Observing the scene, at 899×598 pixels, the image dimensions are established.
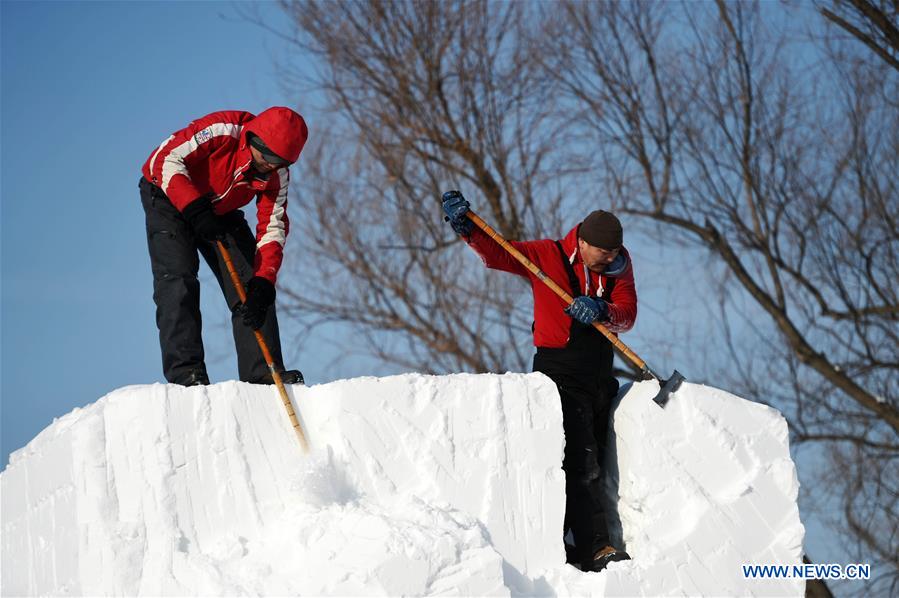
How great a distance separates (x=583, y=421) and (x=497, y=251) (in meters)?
0.83

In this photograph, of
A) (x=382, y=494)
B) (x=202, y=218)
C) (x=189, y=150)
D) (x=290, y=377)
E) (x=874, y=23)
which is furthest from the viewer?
(x=874, y=23)

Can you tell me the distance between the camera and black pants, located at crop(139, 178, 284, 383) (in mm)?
4223

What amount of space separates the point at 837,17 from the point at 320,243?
18.5 ft

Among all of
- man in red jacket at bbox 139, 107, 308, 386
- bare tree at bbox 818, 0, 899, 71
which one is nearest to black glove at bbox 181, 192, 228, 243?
man in red jacket at bbox 139, 107, 308, 386

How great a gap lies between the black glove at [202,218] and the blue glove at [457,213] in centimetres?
96

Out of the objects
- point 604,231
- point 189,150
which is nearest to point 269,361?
point 189,150

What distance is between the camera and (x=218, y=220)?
4512 mm

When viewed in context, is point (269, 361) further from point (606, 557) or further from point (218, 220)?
point (606, 557)

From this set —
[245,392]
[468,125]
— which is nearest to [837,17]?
[468,125]

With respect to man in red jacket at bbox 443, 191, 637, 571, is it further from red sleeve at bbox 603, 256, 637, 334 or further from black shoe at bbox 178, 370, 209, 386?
black shoe at bbox 178, 370, 209, 386

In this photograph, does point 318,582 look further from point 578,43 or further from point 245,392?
point 578,43

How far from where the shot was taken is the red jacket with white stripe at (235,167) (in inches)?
Answer: 169

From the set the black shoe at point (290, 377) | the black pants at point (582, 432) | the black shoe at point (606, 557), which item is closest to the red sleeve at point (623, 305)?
the black pants at point (582, 432)

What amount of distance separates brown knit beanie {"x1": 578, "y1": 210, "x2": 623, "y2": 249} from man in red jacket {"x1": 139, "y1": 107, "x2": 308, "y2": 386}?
1.24 metres
